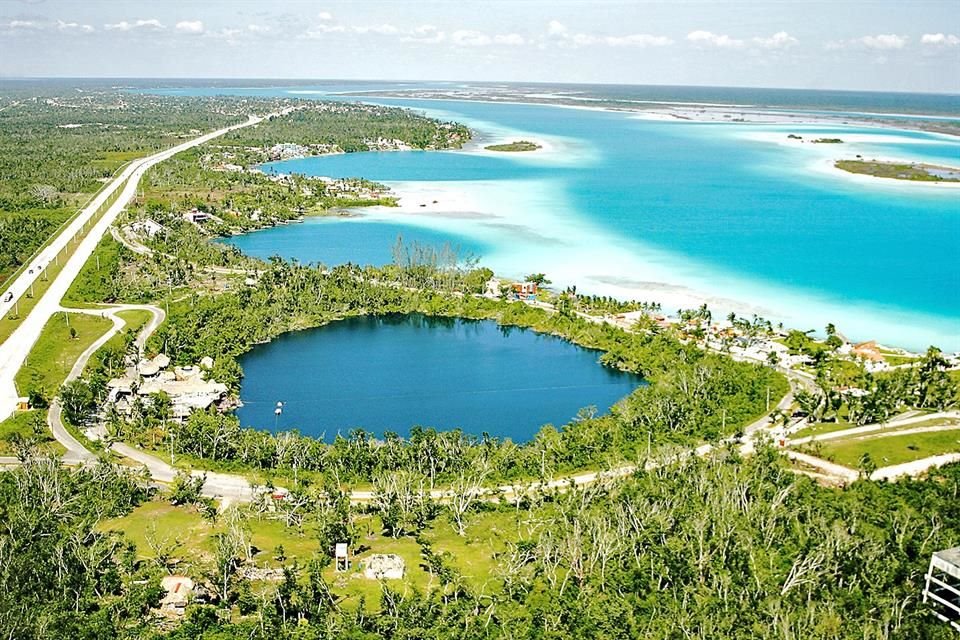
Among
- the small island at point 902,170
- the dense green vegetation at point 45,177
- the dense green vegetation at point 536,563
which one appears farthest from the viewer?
the small island at point 902,170

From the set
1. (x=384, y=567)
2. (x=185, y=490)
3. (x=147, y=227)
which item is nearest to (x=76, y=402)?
(x=185, y=490)

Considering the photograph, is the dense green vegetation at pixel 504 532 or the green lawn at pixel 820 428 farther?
the green lawn at pixel 820 428

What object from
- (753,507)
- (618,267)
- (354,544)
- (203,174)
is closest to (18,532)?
(354,544)

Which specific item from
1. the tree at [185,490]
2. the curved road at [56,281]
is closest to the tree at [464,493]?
the tree at [185,490]

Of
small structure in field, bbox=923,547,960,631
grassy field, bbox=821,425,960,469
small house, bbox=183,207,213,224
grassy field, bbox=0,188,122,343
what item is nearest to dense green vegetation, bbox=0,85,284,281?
grassy field, bbox=0,188,122,343

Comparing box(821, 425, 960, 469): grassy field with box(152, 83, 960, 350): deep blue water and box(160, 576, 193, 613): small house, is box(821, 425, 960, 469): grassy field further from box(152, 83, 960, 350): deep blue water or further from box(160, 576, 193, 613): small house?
box(160, 576, 193, 613): small house

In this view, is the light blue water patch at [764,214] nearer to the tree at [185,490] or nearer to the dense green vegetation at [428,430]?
the dense green vegetation at [428,430]
